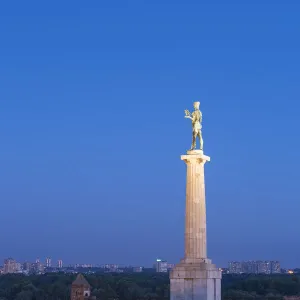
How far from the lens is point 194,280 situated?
82.0 feet

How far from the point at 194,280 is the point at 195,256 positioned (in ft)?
2.45

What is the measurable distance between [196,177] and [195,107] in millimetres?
2582

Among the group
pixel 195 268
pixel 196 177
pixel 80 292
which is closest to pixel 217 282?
pixel 195 268

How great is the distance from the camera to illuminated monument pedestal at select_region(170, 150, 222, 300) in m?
24.9

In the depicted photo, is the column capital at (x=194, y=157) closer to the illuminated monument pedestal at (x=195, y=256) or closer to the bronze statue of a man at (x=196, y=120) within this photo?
the illuminated monument pedestal at (x=195, y=256)

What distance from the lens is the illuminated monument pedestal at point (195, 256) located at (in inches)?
982

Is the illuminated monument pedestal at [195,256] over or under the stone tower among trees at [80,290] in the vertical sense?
over

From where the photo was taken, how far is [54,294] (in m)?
115

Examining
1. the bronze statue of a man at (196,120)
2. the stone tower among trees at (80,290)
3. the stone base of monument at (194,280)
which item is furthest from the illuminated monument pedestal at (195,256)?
the stone tower among trees at (80,290)

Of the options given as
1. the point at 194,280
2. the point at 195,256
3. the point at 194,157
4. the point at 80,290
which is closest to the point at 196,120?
the point at 194,157

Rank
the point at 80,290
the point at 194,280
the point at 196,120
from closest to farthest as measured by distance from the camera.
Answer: the point at 194,280 → the point at 196,120 → the point at 80,290

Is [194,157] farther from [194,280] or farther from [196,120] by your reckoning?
[194,280]

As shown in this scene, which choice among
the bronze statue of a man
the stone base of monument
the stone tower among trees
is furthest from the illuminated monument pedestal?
the stone tower among trees

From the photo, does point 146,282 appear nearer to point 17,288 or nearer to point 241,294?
point 17,288
